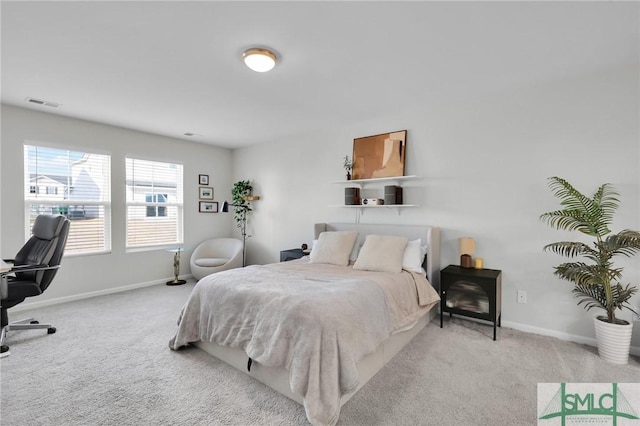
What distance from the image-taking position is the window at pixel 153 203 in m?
4.73

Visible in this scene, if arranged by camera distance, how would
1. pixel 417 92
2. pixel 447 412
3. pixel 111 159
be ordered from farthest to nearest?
pixel 111 159 < pixel 417 92 < pixel 447 412

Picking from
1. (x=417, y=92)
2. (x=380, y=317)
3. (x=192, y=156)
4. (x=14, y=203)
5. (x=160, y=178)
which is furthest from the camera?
(x=192, y=156)

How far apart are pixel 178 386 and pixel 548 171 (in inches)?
149

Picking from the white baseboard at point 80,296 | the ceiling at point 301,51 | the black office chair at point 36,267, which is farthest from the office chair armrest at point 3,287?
the ceiling at point 301,51

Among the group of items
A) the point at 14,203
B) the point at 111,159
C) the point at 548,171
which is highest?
the point at 111,159

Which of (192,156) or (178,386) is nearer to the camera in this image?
(178,386)

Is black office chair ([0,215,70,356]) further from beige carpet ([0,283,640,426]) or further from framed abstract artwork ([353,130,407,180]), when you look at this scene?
framed abstract artwork ([353,130,407,180])

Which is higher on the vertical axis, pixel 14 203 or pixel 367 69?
pixel 367 69

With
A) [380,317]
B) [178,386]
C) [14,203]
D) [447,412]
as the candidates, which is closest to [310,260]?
[380,317]

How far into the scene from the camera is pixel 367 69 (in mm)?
2662

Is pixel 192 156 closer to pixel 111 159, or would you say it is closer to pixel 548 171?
pixel 111 159

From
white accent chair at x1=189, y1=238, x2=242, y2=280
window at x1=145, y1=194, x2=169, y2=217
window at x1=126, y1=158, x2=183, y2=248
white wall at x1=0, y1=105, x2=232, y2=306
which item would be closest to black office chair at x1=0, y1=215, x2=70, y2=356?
white wall at x1=0, y1=105, x2=232, y2=306

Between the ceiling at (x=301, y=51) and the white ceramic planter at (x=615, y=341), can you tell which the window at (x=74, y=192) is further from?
the white ceramic planter at (x=615, y=341)

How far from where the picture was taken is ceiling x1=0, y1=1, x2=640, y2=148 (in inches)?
74.6
